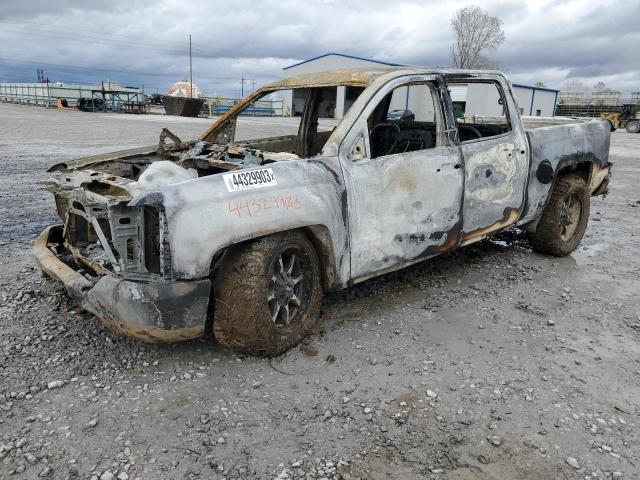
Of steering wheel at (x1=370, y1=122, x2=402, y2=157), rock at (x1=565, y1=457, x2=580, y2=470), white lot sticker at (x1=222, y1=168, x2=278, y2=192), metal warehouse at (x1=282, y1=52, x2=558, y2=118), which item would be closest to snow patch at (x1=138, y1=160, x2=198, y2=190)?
white lot sticker at (x1=222, y1=168, x2=278, y2=192)

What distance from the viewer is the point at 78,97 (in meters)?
46.5

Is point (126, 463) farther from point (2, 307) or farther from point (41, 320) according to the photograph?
point (2, 307)

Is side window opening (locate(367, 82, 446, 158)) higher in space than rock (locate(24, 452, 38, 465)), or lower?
higher

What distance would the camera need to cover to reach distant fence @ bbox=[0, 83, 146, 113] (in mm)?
41281

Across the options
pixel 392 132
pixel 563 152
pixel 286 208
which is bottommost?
pixel 286 208

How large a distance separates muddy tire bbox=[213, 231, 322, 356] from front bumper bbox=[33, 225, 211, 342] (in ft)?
0.60

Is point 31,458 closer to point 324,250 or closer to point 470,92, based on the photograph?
point 324,250

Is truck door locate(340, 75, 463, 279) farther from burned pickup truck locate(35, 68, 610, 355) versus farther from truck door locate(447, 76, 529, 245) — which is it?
truck door locate(447, 76, 529, 245)

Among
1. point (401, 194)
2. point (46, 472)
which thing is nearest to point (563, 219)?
point (401, 194)

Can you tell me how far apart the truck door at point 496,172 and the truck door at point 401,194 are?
→ 0.50 feet

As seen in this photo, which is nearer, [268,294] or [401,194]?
[268,294]

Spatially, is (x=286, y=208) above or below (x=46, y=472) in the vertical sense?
above

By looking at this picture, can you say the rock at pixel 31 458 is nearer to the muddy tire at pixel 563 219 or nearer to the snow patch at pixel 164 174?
the snow patch at pixel 164 174

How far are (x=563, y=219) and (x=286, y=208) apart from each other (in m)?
3.70
